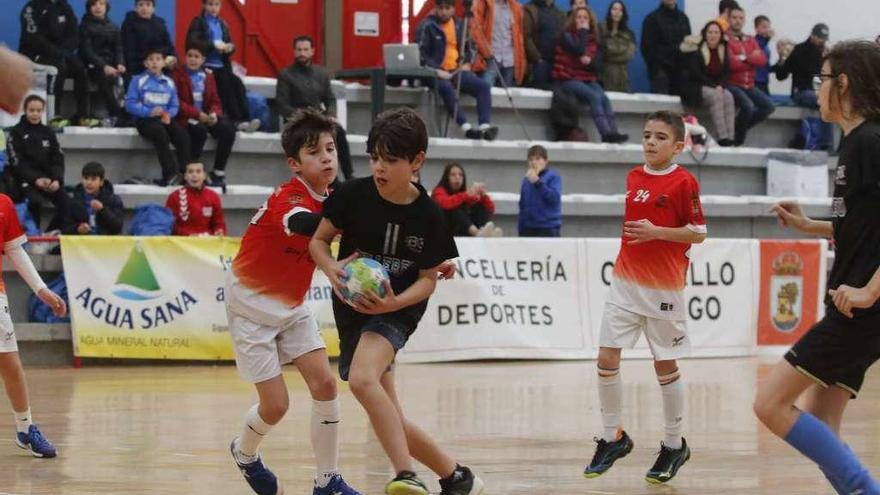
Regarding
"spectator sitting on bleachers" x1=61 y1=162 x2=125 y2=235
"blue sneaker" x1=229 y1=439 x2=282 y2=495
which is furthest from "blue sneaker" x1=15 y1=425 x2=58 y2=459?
"spectator sitting on bleachers" x1=61 y1=162 x2=125 y2=235

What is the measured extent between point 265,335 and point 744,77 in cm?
1784

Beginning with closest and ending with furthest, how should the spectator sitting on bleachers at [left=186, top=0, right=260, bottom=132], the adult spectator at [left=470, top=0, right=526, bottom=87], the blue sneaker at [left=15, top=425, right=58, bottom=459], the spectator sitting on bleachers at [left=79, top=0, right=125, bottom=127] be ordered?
the blue sneaker at [left=15, top=425, right=58, bottom=459] < the spectator sitting on bleachers at [left=79, top=0, right=125, bottom=127] < the spectator sitting on bleachers at [left=186, top=0, right=260, bottom=132] < the adult spectator at [left=470, top=0, right=526, bottom=87]

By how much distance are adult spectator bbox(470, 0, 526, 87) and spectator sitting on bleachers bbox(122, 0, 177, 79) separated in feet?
15.3

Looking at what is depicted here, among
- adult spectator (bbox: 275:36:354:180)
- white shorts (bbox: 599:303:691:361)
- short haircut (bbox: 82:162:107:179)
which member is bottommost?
white shorts (bbox: 599:303:691:361)

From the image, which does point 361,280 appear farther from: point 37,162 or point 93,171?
point 37,162

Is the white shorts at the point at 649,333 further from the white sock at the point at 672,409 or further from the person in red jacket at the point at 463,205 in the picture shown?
the person in red jacket at the point at 463,205

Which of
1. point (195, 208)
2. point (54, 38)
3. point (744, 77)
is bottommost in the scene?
point (195, 208)

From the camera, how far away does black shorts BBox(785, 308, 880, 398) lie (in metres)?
6.28

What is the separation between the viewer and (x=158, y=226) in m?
17.1

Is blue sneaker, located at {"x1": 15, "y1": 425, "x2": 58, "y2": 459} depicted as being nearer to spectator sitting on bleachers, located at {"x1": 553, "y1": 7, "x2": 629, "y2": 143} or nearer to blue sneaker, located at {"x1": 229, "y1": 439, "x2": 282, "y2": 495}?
blue sneaker, located at {"x1": 229, "y1": 439, "x2": 282, "y2": 495}

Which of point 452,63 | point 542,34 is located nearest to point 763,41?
point 542,34

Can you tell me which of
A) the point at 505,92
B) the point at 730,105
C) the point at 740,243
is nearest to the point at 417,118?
the point at 740,243

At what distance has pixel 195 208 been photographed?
57.0ft

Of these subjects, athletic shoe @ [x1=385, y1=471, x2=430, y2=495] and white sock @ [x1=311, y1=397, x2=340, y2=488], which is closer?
athletic shoe @ [x1=385, y1=471, x2=430, y2=495]
